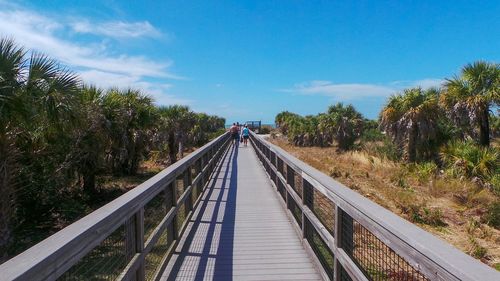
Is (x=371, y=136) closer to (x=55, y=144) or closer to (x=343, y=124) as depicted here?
(x=343, y=124)

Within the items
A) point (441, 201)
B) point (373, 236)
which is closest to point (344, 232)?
point (373, 236)

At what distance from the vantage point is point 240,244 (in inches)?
215

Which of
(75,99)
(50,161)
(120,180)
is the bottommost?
(120,180)

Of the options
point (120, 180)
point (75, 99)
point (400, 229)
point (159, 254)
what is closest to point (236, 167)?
point (120, 180)

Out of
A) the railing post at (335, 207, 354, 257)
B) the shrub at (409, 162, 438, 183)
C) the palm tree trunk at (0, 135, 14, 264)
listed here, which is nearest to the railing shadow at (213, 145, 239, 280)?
the railing post at (335, 207, 354, 257)

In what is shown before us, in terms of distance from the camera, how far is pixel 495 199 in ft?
40.1

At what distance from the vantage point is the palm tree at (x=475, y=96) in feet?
52.6

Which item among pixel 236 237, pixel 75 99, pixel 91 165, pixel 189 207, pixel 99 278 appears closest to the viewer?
pixel 99 278

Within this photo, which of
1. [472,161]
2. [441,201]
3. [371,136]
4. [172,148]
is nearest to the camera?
[441,201]

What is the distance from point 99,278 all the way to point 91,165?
10.9m

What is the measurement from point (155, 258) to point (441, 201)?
10865 millimetres

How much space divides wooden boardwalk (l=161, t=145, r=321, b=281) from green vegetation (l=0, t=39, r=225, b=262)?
3.18 metres

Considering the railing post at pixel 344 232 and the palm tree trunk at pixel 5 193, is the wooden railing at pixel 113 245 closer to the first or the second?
the railing post at pixel 344 232

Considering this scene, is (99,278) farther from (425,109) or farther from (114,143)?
(425,109)
